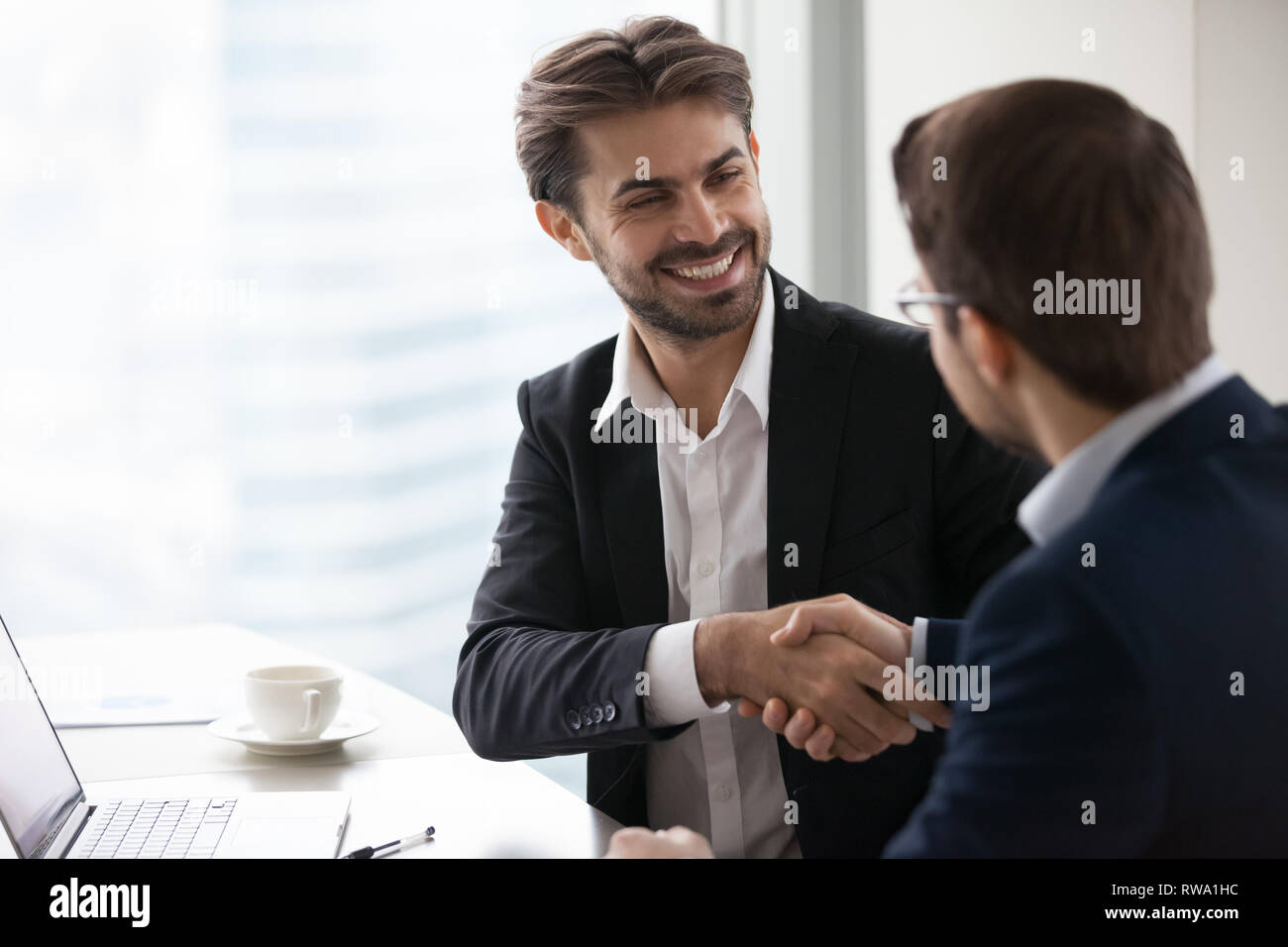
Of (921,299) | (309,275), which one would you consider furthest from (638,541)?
(309,275)

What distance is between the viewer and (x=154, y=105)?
312cm

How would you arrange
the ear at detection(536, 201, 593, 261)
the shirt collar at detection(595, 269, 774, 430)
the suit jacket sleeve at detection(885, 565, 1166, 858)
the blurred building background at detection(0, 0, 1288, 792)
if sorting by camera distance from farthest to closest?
the blurred building background at detection(0, 0, 1288, 792)
the ear at detection(536, 201, 593, 261)
the shirt collar at detection(595, 269, 774, 430)
the suit jacket sleeve at detection(885, 565, 1166, 858)

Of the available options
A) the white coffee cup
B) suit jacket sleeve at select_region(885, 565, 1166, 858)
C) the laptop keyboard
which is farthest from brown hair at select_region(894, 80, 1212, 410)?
the white coffee cup

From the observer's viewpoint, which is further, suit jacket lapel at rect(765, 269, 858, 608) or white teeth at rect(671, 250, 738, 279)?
white teeth at rect(671, 250, 738, 279)

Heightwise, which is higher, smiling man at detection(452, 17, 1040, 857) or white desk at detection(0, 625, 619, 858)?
smiling man at detection(452, 17, 1040, 857)

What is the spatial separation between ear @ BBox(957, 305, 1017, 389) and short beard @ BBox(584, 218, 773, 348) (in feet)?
2.75

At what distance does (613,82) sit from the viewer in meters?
1.77

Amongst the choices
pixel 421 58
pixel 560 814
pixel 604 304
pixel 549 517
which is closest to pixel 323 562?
pixel 604 304

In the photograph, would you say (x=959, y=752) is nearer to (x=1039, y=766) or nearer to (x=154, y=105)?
(x=1039, y=766)

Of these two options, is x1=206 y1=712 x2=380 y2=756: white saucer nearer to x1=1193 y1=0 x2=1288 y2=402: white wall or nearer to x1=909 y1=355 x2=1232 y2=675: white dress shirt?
x1=909 y1=355 x2=1232 y2=675: white dress shirt

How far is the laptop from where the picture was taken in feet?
4.08

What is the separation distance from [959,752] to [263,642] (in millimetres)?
1897

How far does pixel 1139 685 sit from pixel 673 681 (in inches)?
30.4

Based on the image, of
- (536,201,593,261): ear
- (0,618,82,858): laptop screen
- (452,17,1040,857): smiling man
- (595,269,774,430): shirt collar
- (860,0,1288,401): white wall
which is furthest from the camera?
(860,0,1288,401): white wall
